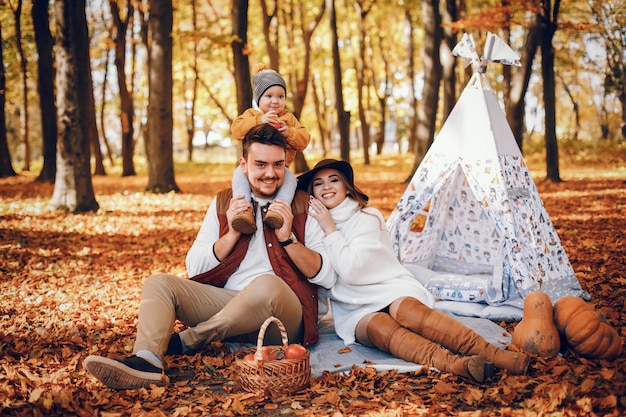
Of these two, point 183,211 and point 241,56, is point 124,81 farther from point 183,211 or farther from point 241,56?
point 183,211

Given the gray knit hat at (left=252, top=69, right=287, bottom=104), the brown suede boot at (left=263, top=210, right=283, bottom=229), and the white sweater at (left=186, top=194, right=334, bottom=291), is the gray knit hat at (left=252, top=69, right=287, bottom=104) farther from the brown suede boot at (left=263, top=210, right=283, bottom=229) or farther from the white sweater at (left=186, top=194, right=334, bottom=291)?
the brown suede boot at (left=263, top=210, right=283, bottom=229)

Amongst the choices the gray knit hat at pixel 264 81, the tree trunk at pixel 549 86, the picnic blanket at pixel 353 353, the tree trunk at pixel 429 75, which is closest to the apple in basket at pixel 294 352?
the picnic blanket at pixel 353 353

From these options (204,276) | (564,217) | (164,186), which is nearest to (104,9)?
(164,186)

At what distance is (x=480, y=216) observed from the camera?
5.98m

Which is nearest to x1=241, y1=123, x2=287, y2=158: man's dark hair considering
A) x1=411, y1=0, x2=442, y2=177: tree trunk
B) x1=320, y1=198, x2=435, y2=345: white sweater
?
x1=320, y1=198, x2=435, y2=345: white sweater

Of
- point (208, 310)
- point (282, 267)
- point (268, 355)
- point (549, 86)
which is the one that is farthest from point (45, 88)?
point (268, 355)

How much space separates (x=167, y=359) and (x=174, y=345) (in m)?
0.10

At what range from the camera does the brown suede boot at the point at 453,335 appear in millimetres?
3396

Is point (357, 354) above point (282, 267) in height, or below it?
below

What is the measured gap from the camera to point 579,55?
31875 mm

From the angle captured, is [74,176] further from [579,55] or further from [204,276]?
[579,55]

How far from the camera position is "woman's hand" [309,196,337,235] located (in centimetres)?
402

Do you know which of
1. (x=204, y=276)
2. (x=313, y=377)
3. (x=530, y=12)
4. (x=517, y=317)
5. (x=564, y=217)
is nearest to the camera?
(x=313, y=377)

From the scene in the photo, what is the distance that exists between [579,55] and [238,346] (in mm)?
33056
